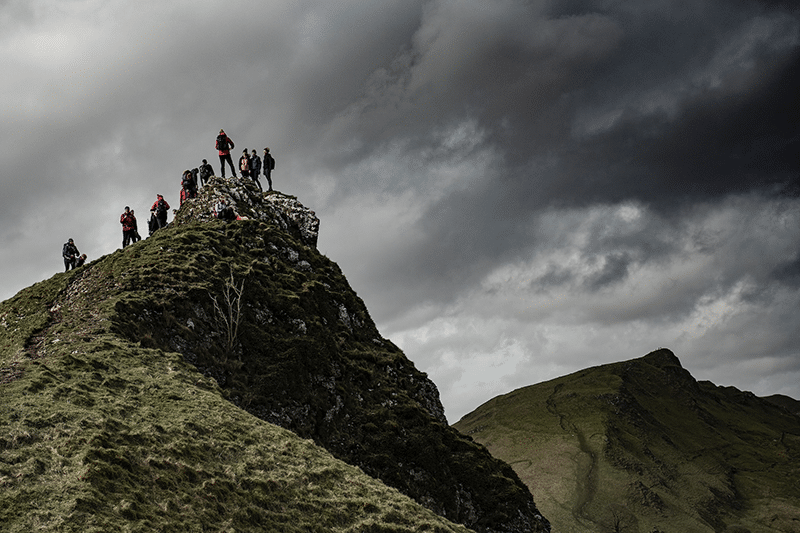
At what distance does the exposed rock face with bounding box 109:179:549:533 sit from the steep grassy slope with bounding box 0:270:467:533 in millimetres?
4553

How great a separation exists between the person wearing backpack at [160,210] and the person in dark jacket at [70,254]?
795cm

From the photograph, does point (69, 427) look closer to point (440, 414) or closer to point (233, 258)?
point (233, 258)

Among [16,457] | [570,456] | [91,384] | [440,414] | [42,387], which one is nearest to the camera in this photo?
[16,457]

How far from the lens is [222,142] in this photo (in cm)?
5875

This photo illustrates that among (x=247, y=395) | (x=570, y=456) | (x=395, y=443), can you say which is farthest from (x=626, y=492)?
(x=247, y=395)

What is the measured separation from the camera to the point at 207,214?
52.9 meters

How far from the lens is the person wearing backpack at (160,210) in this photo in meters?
55.8

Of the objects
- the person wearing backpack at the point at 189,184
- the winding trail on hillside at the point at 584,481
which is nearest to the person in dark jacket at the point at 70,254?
the person wearing backpack at the point at 189,184

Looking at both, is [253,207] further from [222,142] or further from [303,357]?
[303,357]

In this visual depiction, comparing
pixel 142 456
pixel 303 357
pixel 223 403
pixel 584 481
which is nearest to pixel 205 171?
pixel 303 357

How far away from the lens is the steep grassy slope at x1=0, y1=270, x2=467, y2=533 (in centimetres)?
1688

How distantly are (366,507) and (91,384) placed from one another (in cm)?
1308

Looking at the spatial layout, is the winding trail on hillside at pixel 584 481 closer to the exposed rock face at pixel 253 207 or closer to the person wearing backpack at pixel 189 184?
the exposed rock face at pixel 253 207

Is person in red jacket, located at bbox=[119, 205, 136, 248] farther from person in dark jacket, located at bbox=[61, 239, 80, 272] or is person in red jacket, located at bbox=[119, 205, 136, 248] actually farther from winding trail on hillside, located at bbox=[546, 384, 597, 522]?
winding trail on hillside, located at bbox=[546, 384, 597, 522]
